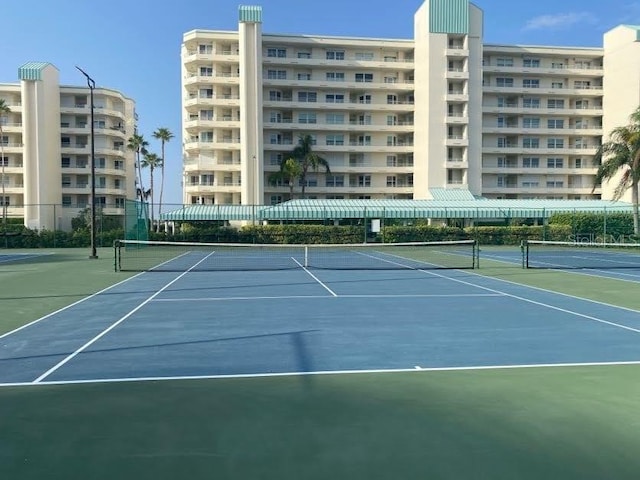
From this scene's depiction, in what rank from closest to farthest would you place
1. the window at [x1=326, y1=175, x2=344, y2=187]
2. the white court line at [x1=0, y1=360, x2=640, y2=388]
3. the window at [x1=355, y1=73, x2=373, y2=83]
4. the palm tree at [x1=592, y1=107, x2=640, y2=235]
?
the white court line at [x1=0, y1=360, x2=640, y2=388], the palm tree at [x1=592, y1=107, x2=640, y2=235], the window at [x1=355, y1=73, x2=373, y2=83], the window at [x1=326, y1=175, x2=344, y2=187]

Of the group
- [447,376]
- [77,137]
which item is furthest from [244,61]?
[447,376]

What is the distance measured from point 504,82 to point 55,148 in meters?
56.8

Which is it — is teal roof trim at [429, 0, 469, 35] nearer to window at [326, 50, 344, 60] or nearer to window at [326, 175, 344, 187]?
window at [326, 50, 344, 60]

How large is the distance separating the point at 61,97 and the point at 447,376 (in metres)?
76.9

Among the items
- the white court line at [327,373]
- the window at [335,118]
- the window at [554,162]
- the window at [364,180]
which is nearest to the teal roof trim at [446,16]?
the window at [335,118]

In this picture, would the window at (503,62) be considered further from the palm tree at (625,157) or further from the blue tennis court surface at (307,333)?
the blue tennis court surface at (307,333)

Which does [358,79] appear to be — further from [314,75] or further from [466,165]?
[466,165]

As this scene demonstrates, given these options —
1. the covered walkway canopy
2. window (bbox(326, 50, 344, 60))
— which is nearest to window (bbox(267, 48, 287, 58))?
window (bbox(326, 50, 344, 60))

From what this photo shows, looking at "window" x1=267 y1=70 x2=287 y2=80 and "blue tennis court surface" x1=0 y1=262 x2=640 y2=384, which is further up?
"window" x1=267 y1=70 x2=287 y2=80

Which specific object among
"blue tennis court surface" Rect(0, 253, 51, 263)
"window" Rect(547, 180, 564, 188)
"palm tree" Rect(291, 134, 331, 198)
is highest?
"palm tree" Rect(291, 134, 331, 198)

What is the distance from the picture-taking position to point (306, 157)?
207ft

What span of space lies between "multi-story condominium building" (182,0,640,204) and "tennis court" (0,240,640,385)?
49.1 m

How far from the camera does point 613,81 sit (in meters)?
69.9

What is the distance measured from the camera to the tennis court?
24.7 ft
